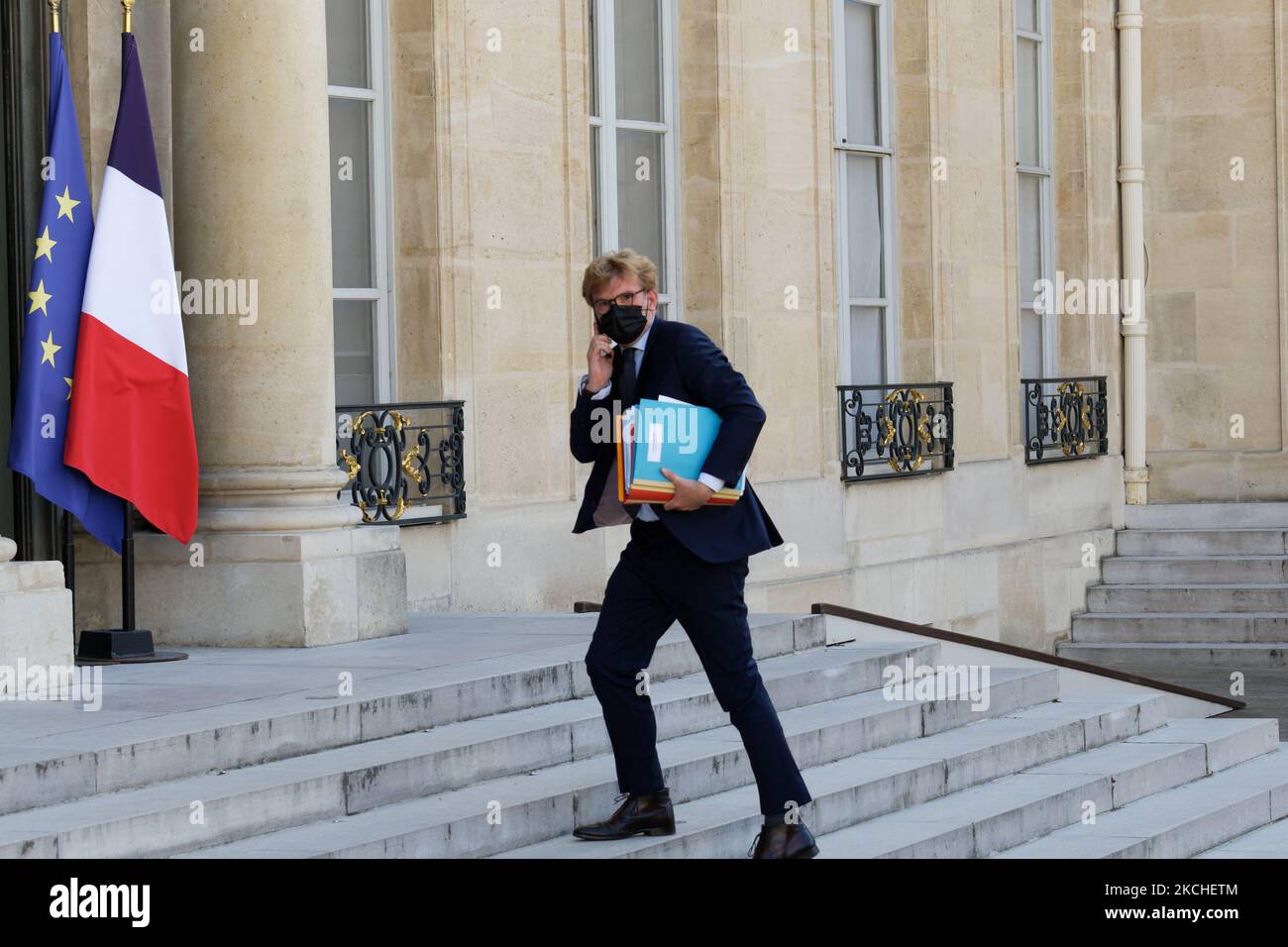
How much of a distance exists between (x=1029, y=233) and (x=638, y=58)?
199 inches

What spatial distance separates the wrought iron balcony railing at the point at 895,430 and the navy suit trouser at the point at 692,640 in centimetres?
708

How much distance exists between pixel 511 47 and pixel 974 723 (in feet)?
13.2

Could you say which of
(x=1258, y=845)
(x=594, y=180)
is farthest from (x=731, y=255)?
(x=1258, y=845)

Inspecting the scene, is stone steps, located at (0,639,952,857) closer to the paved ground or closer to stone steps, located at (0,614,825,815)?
stone steps, located at (0,614,825,815)

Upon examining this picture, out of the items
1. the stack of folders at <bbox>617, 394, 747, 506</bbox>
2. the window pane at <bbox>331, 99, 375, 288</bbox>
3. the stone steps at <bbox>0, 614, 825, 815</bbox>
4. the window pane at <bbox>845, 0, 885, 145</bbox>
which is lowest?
the stone steps at <bbox>0, 614, 825, 815</bbox>

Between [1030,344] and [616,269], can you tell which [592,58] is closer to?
[1030,344]

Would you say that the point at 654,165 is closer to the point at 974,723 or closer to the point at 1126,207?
the point at 974,723

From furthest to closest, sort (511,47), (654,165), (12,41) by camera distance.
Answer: (654,165), (511,47), (12,41)

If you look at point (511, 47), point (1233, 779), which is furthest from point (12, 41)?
point (1233, 779)

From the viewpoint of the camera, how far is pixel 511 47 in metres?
10.3

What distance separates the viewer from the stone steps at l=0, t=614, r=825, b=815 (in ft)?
18.7

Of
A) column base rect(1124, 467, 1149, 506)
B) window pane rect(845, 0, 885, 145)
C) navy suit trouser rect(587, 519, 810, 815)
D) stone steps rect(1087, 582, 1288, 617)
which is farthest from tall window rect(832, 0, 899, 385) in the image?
navy suit trouser rect(587, 519, 810, 815)

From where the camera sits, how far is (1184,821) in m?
7.57

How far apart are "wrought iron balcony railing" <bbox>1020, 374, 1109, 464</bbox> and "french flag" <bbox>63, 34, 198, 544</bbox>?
27.7 feet
